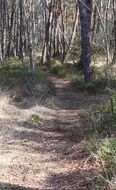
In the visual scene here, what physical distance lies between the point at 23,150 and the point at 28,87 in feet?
16.3

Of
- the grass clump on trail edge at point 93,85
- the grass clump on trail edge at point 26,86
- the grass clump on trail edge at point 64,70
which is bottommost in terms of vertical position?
the grass clump on trail edge at point 64,70

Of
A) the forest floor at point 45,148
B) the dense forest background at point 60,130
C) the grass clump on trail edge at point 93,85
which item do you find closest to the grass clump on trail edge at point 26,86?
the dense forest background at point 60,130

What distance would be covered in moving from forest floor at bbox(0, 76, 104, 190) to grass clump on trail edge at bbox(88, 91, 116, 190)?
0.15 metres

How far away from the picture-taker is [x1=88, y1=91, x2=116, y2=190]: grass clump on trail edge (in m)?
5.28

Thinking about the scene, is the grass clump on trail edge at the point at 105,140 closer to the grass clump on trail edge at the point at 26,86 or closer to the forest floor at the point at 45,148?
the forest floor at the point at 45,148

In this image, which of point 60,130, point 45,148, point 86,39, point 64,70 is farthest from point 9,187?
point 64,70

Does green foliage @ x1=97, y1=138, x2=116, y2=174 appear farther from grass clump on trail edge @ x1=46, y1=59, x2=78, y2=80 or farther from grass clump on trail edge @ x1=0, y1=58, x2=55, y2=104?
grass clump on trail edge @ x1=46, y1=59, x2=78, y2=80

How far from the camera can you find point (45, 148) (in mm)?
7395

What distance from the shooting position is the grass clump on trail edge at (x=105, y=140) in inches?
208

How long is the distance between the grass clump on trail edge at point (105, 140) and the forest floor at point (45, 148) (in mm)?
147

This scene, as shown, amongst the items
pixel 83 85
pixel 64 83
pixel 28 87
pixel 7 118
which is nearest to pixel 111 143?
pixel 7 118

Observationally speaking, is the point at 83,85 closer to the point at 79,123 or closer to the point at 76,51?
the point at 79,123

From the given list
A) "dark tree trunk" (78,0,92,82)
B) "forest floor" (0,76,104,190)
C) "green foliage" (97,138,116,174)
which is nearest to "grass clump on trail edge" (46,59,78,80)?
"dark tree trunk" (78,0,92,82)

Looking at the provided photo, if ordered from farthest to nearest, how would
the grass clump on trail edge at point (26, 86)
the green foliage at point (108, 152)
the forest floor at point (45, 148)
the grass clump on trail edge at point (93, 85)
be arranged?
the grass clump on trail edge at point (93, 85)
the grass clump on trail edge at point (26, 86)
the forest floor at point (45, 148)
the green foliage at point (108, 152)
